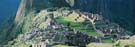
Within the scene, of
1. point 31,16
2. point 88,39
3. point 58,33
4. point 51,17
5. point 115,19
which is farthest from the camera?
point 115,19

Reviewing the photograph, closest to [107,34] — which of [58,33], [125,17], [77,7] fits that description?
[58,33]

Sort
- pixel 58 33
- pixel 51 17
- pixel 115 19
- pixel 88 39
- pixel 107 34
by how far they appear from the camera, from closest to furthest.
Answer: pixel 88 39, pixel 58 33, pixel 107 34, pixel 51 17, pixel 115 19

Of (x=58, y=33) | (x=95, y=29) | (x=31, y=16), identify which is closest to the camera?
(x=58, y=33)

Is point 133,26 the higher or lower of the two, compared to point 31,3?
lower

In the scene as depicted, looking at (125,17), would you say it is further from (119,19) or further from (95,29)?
(95,29)

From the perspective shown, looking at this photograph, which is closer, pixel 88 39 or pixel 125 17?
pixel 88 39

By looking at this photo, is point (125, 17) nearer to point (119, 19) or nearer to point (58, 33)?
point (119, 19)

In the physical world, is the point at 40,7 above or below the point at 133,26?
above

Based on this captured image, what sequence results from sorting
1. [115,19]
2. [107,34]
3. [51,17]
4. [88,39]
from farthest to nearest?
[115,19] < [51,17] < [107,34] < [88,39]

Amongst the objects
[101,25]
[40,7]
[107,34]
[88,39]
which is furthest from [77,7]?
[88,39]
